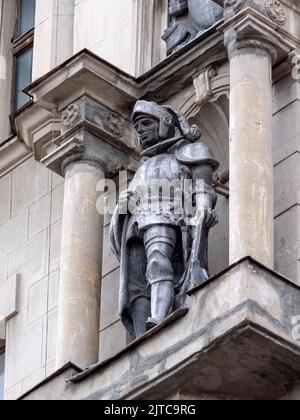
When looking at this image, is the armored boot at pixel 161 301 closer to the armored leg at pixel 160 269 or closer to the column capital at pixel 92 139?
the armored leg at pixel 160 269

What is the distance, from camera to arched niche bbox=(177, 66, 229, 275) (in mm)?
14359

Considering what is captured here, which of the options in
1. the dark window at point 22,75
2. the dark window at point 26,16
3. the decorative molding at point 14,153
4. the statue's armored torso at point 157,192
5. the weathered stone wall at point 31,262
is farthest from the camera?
the dark window at point 26,16

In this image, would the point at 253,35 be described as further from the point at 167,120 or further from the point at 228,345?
the point at 228,345

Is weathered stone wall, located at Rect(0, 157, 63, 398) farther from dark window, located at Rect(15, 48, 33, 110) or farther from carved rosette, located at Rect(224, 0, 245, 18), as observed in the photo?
carved rosette, located at Rect(224, 0, 245, 18)

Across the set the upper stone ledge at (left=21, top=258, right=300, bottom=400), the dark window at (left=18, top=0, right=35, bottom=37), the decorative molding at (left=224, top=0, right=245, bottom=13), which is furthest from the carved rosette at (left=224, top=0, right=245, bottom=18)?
the dark window at (left=18, top=0, right=35, bottom=37)

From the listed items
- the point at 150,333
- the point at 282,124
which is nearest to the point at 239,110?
the point at 282,124

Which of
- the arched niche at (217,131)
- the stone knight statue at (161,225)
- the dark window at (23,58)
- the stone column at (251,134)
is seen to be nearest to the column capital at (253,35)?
the stone column at (251,134)

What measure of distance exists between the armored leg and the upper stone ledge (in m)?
0.58

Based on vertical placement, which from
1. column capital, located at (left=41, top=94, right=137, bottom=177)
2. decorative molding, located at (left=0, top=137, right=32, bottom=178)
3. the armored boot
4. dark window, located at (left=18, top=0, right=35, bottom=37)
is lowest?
the armored boot

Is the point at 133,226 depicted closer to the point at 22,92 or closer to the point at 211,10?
the point at 211,10

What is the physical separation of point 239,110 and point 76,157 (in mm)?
1451

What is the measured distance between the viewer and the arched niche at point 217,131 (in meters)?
14.4

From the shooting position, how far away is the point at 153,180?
14.2 metres

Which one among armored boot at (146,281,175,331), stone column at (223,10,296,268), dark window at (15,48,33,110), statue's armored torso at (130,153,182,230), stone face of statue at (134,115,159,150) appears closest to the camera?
stone column at (223,10,296,268)
